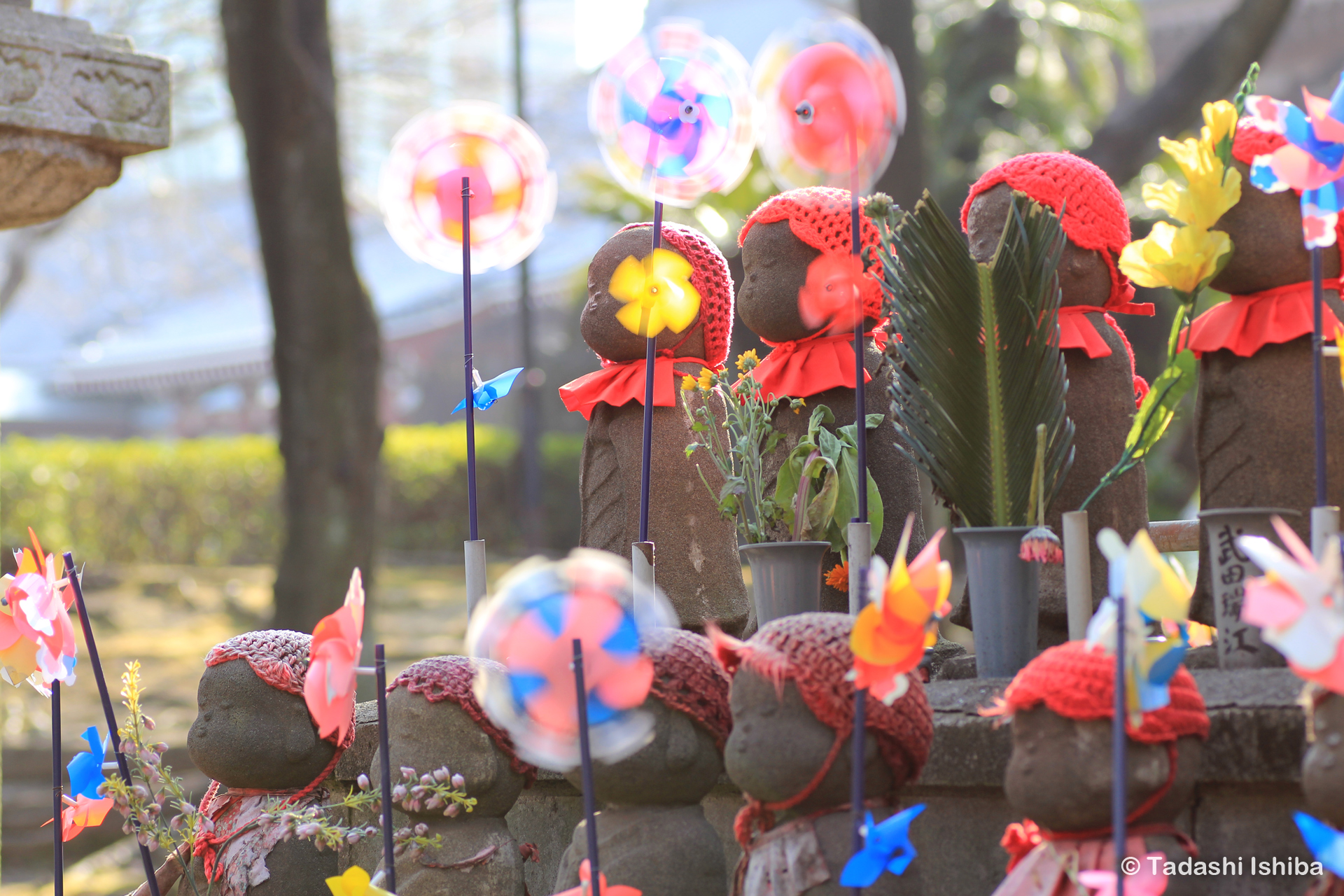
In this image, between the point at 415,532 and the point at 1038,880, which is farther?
the point at 415,532

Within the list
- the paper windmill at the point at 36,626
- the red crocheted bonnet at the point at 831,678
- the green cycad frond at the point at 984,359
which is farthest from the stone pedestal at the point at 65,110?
the red crocheted bonnet at the point at 831,678

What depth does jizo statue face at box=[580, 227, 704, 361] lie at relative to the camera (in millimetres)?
3100

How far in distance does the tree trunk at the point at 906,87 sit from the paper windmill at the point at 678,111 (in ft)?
12.2

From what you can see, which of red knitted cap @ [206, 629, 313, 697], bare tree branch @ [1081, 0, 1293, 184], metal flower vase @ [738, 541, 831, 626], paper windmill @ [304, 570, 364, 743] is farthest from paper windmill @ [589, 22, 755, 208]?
bare tree branch @ [1081, 0, 1293, 184]

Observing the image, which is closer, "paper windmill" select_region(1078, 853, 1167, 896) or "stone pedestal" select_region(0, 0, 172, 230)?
"paper windmill" select_region(1078, 853, 1167, 896)

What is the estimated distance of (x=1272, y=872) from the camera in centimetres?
190

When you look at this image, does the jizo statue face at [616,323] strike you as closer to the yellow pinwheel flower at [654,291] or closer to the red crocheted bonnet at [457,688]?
the yellow pinwheel flower at [654,291]

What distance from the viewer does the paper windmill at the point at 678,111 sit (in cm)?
260

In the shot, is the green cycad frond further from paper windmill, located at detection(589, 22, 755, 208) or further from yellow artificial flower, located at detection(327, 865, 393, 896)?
yellow artificial flower, located at detection(327, 865, 393, 896)

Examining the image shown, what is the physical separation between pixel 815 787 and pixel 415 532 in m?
13.1

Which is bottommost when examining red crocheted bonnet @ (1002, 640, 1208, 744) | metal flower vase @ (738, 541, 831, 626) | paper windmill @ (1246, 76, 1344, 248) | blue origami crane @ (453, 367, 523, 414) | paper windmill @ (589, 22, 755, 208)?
red crocheted bonnet @ (1002, 640, 1208, 744)

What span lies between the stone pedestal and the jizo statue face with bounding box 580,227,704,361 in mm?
1126

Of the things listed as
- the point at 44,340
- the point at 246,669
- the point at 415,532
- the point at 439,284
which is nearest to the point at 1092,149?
the point at 246,669

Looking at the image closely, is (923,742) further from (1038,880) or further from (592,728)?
(592,728)
